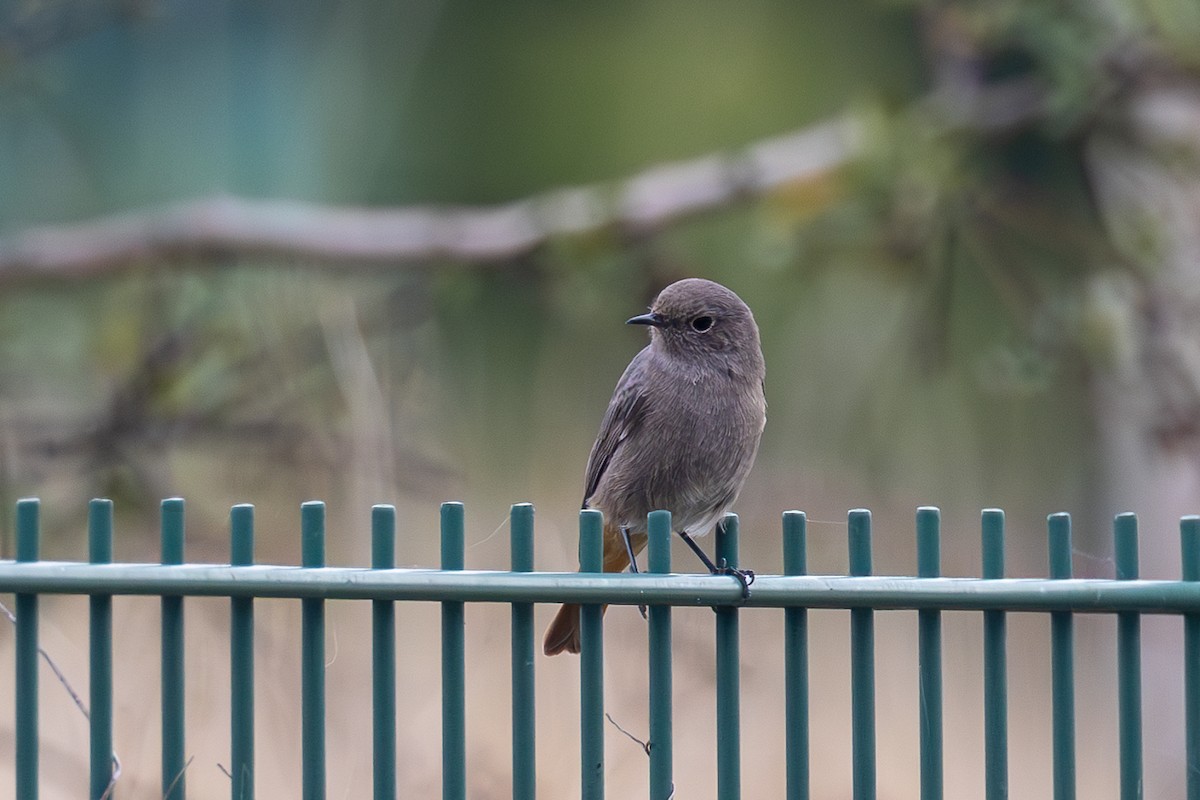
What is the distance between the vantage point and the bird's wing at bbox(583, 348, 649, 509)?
3.71 m

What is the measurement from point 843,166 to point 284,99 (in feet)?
8.54

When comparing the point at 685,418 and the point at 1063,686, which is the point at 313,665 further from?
the point at 1063,686

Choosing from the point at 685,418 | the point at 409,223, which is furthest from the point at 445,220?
the point at 685,418

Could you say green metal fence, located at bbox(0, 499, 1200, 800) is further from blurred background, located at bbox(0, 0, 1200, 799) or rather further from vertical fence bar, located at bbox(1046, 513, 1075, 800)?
blurred background, located at bbox(0, 0, 1200, 799)

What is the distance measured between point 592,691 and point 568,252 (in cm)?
338

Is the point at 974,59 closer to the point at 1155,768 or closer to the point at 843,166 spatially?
the point at 843,166

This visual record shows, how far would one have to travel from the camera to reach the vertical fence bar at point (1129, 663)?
2803 mm

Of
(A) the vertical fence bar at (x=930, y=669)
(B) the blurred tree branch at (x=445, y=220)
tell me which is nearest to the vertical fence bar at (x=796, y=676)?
(A) the vertical fence bar at (x=930, y=669)

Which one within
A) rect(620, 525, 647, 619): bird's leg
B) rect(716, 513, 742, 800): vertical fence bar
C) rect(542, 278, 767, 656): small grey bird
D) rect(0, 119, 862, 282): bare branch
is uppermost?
rect(0, 119, 862, 282): bare branch

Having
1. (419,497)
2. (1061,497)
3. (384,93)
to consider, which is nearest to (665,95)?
(384,93)

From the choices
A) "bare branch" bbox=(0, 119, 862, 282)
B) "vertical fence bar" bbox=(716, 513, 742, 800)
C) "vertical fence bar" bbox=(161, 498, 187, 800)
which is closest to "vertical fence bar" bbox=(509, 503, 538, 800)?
"vertical fence bar" bbox=(716, 513, 742, 800)

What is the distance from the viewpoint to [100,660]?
119 inches

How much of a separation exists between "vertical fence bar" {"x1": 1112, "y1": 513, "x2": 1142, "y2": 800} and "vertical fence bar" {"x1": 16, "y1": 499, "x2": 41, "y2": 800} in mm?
2517

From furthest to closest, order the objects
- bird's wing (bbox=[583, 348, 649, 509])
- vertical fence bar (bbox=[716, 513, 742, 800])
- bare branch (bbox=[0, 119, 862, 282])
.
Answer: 1. bare branch (bbox=[0, 119, 862, 282])
2. bird's wing (bbox=[583, 348, 649, 509])
3. vertical fence bar (bbox=[716, 513, 742, 800])
